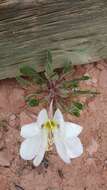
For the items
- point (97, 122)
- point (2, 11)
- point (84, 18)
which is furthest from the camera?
point (97, 122)

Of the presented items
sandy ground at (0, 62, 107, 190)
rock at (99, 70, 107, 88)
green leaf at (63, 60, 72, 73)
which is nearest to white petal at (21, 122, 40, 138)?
sandy ground at (0, 62, 107, 190)

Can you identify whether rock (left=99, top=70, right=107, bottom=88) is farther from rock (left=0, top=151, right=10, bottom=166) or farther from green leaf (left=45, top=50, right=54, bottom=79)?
rock (left=0, top=151, right=10, bottom=166)

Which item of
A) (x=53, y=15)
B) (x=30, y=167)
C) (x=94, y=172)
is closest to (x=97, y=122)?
(x=94, y=172)

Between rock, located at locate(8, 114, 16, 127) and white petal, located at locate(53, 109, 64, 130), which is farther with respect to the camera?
rock, located at locate(8, 114, 16, 127)

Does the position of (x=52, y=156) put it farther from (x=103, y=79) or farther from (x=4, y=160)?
(x=103, y=79)

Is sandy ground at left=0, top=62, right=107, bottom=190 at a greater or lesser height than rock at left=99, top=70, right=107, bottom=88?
lesser

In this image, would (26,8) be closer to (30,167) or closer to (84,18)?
(84,18)

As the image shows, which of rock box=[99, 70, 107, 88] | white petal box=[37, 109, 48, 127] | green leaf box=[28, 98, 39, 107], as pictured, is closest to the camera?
white petal box=[37, 109, 48, 127]

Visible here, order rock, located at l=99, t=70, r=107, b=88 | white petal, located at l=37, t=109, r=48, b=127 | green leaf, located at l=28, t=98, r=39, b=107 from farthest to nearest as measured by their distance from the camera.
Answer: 1. rock, located at l=99, t=70, r=107, b=88
2. green leaf, located at l=28, t=98, r=39, b=107
3. white petal, located at l=37, t=109, r=48, b=127
